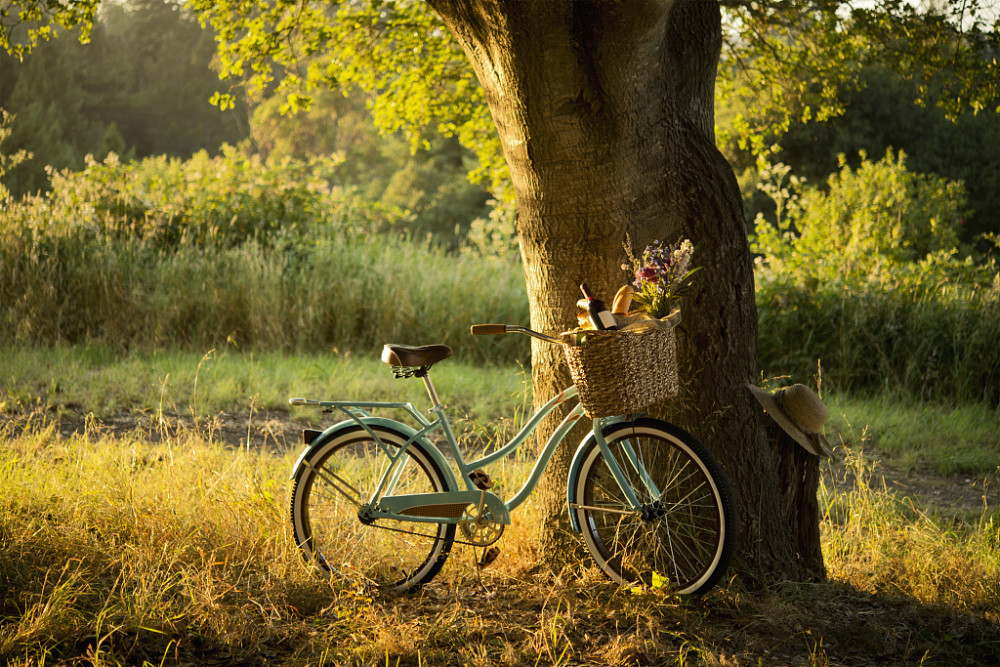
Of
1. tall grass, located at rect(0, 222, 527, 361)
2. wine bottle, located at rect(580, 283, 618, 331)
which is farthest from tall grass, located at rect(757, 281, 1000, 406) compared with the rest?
wine bottle, located at rect(580, 283, 618, 331)

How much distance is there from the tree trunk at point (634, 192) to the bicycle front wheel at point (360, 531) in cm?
56

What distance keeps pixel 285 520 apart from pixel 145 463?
1614mm

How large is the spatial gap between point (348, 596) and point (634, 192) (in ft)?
6.76

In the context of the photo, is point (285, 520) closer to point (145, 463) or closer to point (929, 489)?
point (145, 463)

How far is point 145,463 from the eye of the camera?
16.2 feet

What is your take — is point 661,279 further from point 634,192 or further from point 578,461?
point 578,461

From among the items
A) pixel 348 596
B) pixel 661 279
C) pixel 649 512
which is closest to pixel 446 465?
pixel 348 596

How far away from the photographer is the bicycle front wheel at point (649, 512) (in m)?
3.18

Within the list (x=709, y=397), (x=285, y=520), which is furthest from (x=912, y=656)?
(x=285, y=520)

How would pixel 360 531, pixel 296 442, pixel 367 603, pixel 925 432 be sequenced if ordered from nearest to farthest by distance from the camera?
pixel 367 603, pixel 360 531, pixel 296 442, pixel 925 432

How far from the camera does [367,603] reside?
131 inches

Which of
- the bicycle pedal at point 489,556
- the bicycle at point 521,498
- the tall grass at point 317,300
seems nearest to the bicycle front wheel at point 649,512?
the bicycle at point 521,498

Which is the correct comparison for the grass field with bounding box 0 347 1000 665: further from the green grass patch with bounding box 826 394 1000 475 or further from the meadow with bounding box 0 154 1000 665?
the green grass patch with bounding box 826 394 1000 475

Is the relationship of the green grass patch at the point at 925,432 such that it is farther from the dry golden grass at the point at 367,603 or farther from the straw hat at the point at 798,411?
the straw hat at the point at 798,411
